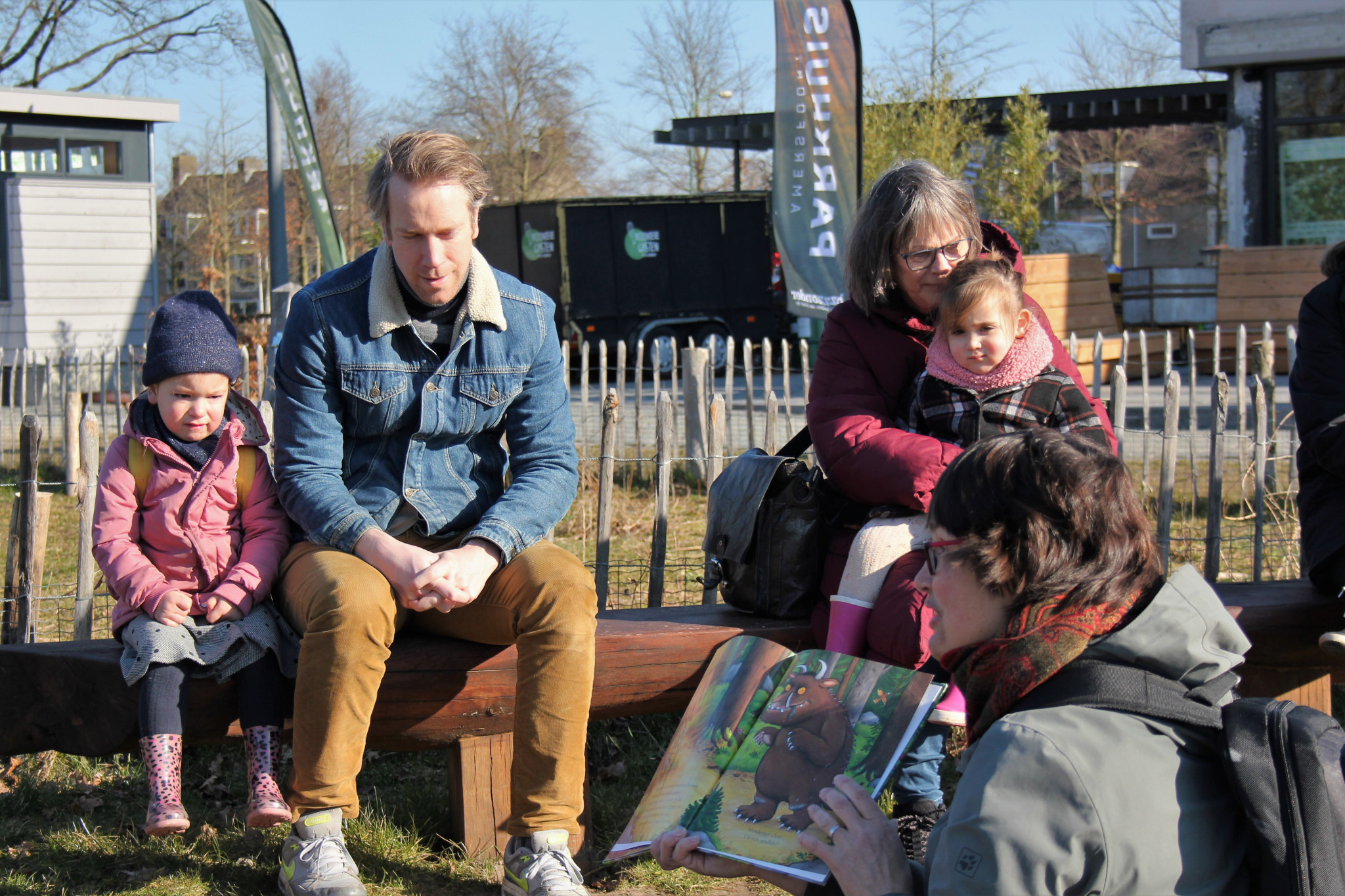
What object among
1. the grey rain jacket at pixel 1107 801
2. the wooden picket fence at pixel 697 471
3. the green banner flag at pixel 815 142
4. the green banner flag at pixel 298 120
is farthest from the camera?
the green banner flag at pixel 298 120

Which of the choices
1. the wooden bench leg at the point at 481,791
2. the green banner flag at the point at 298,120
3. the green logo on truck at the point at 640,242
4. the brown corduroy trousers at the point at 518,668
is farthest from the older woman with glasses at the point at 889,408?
the green logo on truck at the point at 640,242

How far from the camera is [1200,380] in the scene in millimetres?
13023

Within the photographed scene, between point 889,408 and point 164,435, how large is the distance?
188 cm

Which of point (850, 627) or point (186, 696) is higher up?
point (850, 627)

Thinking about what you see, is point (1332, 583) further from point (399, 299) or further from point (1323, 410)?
point (399, 299)

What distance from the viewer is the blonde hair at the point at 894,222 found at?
3.04 meters

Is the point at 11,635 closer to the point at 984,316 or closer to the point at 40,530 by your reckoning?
the point at 40,530

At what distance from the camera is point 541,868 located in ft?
8.23

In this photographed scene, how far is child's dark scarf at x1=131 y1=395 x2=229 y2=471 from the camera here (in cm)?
280

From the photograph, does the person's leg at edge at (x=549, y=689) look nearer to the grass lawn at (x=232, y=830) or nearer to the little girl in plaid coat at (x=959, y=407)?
the grass lawn at (x=232, y=830)

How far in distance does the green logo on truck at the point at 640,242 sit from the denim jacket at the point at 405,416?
14.8 meters

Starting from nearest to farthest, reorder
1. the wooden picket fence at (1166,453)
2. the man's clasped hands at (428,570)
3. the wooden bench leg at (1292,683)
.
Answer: the man's clasped hands at (428,570) < the wooden bench leg at (1292,683) < the wooden picket fence at (1166,453)

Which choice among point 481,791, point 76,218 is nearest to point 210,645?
point 481,791

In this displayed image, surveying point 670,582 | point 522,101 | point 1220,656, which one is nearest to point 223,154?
point 522,101
